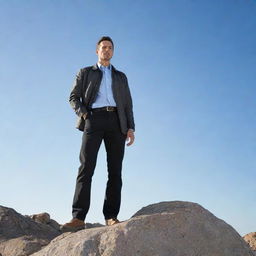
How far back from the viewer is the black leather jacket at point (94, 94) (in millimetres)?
7088

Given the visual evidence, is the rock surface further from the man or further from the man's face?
the man's face

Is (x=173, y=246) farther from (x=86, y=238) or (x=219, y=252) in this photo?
(x=86, y=238)

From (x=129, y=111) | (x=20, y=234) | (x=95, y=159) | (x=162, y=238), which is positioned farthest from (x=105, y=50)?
(x=20, y=234)

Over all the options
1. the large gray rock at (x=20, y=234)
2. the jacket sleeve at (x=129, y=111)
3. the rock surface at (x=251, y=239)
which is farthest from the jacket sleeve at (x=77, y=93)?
the rock surface at (x=251, y=239)

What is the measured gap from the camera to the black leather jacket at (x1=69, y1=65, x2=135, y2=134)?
709cm

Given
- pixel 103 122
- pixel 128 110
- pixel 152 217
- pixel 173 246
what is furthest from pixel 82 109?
pixel 173 246

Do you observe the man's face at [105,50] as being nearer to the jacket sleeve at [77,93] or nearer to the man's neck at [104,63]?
the man's neck at [104,63]

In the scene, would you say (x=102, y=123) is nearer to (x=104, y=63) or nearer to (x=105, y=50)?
(x=104, y=63)

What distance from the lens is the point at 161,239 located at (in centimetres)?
525

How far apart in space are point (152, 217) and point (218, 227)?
0.95 m

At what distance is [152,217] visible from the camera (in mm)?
5500

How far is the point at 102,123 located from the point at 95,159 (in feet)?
1.97

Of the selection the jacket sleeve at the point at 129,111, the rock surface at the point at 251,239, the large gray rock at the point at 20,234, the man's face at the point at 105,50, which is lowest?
the large gray rock at the point at 20,234

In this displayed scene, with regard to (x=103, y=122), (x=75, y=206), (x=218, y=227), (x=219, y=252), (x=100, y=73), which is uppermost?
(x=100, y=73)
